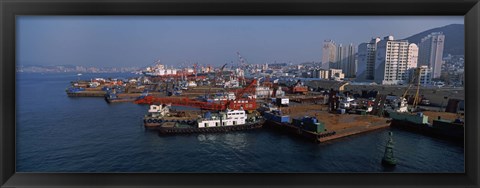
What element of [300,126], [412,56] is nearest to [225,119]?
[300,126]

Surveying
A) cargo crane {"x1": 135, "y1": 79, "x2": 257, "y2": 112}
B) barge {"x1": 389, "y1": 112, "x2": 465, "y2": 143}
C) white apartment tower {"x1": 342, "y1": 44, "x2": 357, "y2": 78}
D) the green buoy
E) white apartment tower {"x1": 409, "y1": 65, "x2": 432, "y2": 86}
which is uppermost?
white apartment tower {"x1": 342, "y1": 44, "x2": 357, "y2": 78}

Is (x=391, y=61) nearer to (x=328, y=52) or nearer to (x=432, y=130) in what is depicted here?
(x=328, y=52)

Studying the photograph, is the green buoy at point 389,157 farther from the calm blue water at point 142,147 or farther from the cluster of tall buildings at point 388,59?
the cluster of tall buildings at point 388,59

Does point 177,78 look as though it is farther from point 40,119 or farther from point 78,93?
point 40,119

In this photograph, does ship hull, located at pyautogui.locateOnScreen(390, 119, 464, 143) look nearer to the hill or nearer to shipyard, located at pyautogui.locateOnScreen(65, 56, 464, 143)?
shipyard, located at pyautogui.locateOnScreen(65, 56, 464, 143)

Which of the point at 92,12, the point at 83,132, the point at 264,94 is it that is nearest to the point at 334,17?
the point at 264,94

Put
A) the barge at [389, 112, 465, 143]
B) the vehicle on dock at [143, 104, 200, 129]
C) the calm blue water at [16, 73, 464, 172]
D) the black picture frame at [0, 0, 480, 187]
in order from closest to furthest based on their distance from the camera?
the black picture frame at [0, 0, 480, 187] → the calm blue water at [16, 73, 464, 172] → the barge at [389, 112, 465, 143] → the vehicle on dock at [143, 104, 200, 129]

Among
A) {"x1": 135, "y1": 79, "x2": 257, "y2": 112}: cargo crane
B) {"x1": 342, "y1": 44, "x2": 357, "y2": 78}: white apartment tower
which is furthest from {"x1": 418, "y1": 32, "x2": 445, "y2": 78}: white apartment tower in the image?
{"x1": 135, "y1": 79, "x2": 257, "y2": 112}: cargo crane
